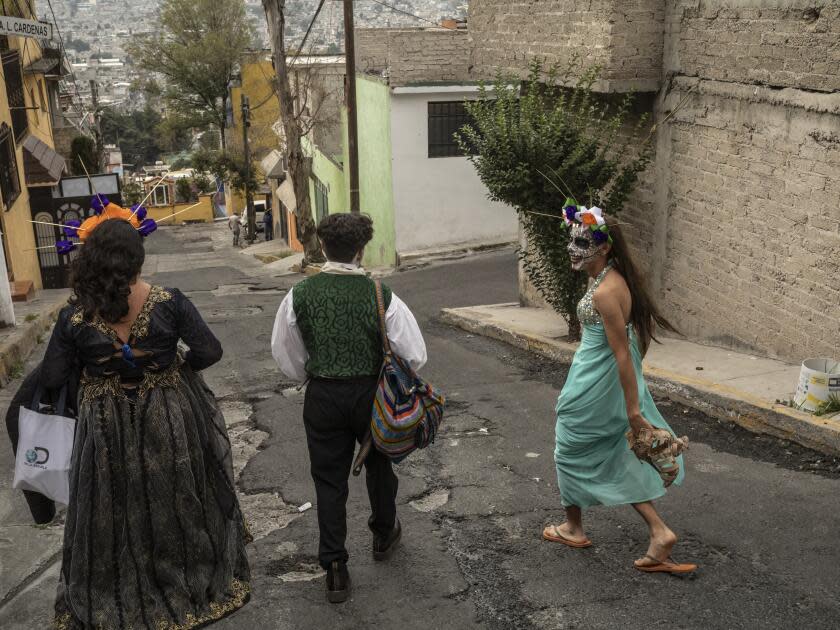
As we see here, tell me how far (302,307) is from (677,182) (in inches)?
223

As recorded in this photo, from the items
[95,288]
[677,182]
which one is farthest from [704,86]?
[95,288]

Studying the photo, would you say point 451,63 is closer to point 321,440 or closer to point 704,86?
point 704,86

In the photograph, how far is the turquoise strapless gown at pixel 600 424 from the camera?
13.8ft

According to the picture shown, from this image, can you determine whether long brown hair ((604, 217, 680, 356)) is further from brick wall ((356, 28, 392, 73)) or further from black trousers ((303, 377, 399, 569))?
brick wall ((356, 28, 392, 73))

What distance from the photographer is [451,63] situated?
65.6 feet

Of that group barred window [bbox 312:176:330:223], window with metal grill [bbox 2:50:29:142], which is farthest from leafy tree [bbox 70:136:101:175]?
barred window [bbox 312:176:330:223]

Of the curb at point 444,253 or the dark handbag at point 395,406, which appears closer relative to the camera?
the dark handbag at point 395,406

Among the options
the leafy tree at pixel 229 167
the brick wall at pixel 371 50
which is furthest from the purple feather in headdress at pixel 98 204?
the leafy tree at pixel 229 167

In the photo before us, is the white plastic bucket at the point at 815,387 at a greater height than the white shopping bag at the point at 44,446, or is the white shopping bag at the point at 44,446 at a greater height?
the white shopping bag at the point at 44,446

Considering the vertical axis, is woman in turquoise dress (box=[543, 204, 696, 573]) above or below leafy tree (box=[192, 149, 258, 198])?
above

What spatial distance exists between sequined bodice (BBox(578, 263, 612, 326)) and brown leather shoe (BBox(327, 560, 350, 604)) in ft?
5.02

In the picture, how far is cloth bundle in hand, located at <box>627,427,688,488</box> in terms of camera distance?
161 inches

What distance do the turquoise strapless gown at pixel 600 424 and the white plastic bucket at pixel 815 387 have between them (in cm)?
208

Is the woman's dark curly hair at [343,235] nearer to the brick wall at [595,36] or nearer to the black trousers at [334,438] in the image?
the black trousers at [334,438]
